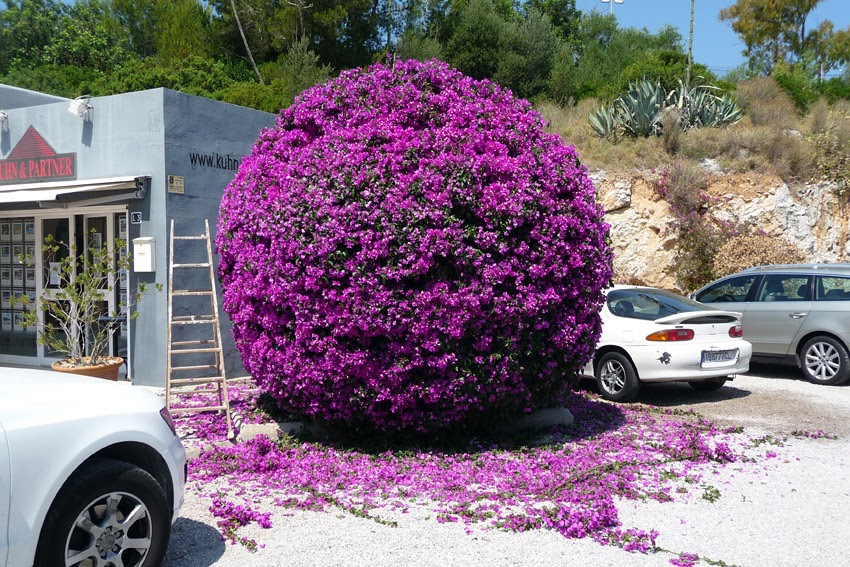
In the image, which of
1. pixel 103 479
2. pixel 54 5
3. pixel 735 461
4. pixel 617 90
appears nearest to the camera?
pixel 103 479

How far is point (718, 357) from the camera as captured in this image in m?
8.41

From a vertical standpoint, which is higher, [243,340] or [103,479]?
[243,340]

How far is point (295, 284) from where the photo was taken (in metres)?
5.76

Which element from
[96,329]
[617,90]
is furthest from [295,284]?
[617,90]

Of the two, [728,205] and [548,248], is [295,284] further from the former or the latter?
[728,205]

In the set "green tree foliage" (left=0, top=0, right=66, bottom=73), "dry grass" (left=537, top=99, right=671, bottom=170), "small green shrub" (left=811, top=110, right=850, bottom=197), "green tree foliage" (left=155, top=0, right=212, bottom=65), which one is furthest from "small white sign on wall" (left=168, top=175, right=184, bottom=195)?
"green tree foliage" (left=0, top=0, right=66, bottom=73)

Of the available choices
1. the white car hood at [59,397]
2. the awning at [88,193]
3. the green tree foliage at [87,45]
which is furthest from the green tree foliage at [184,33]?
the white car hood at [59,397]

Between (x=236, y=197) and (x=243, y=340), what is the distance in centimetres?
135

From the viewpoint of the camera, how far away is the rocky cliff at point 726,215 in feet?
55.7

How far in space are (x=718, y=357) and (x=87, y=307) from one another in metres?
7.51

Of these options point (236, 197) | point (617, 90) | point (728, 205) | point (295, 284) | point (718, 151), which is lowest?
point (295, 284)

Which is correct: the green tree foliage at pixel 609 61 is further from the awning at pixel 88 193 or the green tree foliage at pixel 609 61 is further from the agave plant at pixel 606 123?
the awning at pixel 88 193

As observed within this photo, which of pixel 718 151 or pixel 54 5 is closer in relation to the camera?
pixel 718 151

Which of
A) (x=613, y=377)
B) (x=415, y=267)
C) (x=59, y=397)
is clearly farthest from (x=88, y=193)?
(x=613, y=377)
